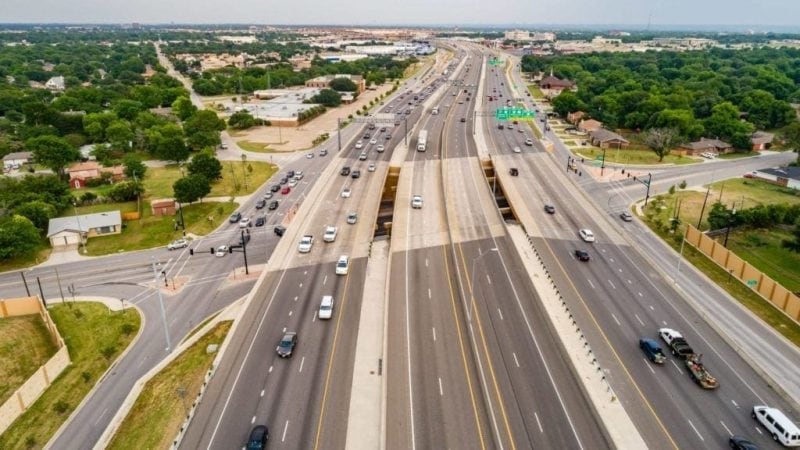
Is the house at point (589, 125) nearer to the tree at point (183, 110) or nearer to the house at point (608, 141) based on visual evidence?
the house at point (608, 141)

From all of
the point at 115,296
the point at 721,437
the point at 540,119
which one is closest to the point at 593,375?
the point at 721,437

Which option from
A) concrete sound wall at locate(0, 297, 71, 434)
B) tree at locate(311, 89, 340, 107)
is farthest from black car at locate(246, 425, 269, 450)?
tree at locate(311, 89, 340, 107)

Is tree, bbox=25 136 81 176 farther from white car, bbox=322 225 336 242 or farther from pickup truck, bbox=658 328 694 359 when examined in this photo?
pickup truck, bbox=658 328 694 359

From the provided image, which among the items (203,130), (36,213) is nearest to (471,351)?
(36,213)

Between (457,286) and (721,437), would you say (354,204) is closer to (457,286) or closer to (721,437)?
(457,286)

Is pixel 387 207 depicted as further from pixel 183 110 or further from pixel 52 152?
pixel 183 110

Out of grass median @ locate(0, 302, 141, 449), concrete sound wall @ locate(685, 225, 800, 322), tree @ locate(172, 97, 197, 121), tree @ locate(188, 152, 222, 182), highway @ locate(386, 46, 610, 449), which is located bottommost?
grass median @ locate(0, 302, 141, 449)
